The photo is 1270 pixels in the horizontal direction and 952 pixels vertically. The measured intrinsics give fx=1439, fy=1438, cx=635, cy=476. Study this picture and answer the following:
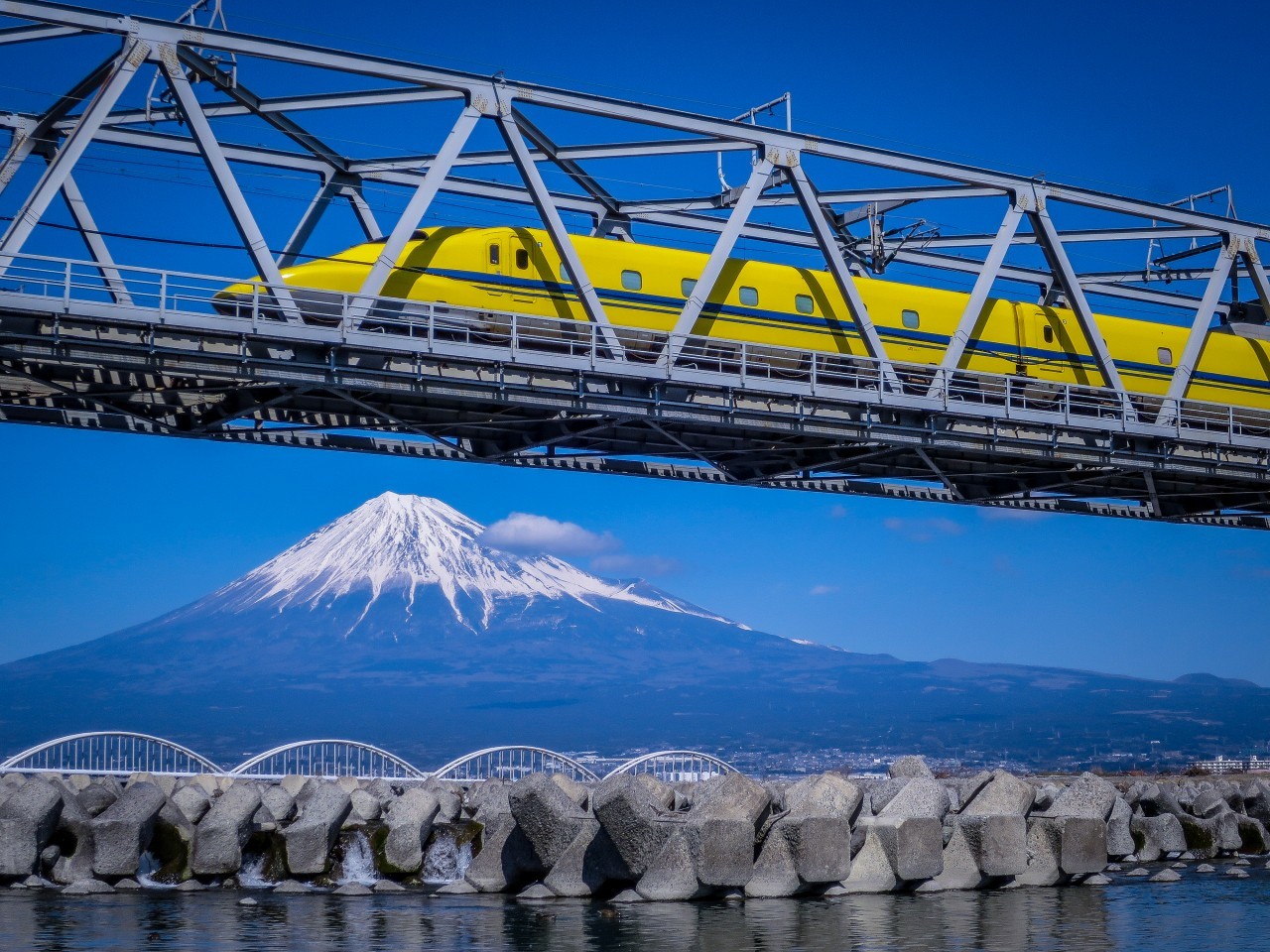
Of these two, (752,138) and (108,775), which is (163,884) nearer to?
(108,775)

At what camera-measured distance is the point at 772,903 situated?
23.1 meters

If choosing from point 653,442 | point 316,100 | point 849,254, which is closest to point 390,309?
point 316,100

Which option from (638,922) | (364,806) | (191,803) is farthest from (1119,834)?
(191,803)

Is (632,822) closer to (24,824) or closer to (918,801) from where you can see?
(918,801)

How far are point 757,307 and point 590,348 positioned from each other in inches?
229

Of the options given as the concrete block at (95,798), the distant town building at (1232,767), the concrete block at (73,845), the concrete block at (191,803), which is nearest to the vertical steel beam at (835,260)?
the concrete block at (191,803)

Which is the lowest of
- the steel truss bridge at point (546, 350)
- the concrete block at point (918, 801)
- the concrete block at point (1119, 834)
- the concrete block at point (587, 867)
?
the concrete block at point (1119, 834)

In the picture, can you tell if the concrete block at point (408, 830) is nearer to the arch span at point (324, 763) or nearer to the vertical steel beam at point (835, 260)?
the arch span at point (324, 763)

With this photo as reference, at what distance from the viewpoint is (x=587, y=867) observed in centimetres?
2398

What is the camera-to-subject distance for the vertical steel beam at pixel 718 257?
105 ft

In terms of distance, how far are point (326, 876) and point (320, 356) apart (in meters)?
10.1

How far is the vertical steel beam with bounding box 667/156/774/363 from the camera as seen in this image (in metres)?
32.0

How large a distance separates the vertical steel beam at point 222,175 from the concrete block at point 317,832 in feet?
31.1

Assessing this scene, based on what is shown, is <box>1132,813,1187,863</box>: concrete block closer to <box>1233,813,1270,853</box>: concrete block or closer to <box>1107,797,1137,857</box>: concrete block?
<box>1107,797,1137,857</box>: concrete block
